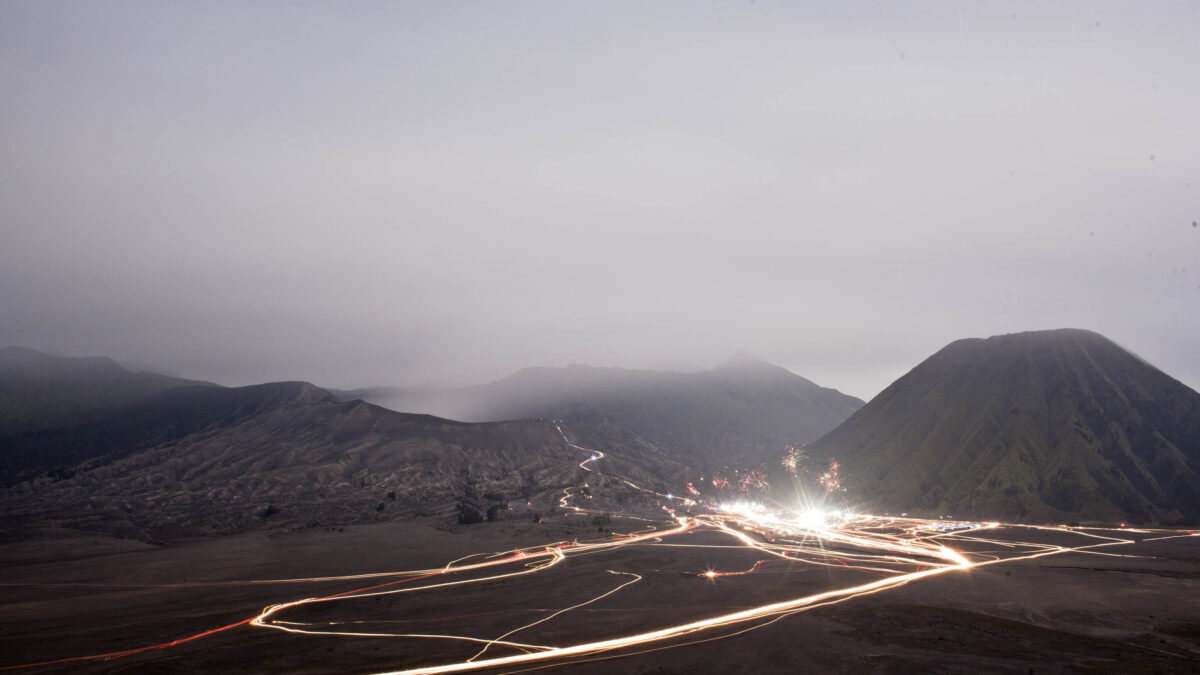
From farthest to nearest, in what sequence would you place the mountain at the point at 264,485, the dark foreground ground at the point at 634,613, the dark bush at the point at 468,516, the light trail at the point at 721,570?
the mountain at the point at 264,485
the dark bush at the point at 468,516
the light trail at the point at 721,570
the dark foreground ground at the point at 634,613

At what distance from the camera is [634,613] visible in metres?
50.7

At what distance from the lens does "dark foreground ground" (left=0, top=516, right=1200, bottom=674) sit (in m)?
37.4

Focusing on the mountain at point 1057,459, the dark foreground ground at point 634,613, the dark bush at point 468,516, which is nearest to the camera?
the dark foreground ground at point 634,613

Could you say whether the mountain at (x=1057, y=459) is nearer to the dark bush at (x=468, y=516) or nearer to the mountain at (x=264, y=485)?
the mountain at (x=264, y=485)

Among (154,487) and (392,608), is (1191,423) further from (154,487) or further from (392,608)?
(154,487)

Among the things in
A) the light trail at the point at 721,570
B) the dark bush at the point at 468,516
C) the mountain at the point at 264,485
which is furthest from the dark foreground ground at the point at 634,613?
the mountain at the point at 264,485

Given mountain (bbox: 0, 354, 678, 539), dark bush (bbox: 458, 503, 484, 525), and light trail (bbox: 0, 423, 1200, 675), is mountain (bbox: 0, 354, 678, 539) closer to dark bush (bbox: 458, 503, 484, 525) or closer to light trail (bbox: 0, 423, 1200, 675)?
dark bush (bbox: 458, 503, 484, 525)

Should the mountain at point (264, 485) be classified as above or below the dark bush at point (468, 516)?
above

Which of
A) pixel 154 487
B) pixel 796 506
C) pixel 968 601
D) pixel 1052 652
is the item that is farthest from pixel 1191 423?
pixel 154 487

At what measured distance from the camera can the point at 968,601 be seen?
5375 cm

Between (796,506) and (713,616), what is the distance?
471ft

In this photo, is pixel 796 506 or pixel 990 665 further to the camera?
pixel 796 506

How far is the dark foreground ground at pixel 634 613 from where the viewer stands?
3744 cm

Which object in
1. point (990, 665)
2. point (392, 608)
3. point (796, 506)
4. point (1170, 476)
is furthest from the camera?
point (796, 506)
